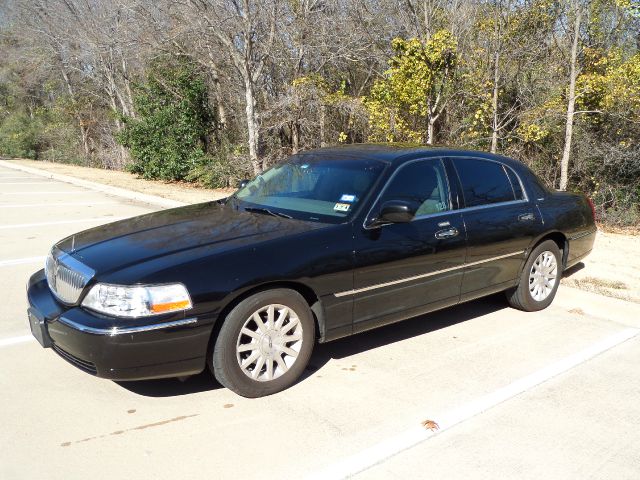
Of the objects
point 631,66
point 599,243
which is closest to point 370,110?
point 631,66

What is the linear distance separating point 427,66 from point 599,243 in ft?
16.8

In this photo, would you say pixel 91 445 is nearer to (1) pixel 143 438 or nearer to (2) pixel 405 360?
(1) pixel 143 438

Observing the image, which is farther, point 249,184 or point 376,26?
point 376,26

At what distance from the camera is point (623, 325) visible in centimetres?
506

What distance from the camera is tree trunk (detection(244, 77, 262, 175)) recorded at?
44.1 ft

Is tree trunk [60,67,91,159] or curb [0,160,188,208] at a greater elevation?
tree trunk [60,67,91,159]

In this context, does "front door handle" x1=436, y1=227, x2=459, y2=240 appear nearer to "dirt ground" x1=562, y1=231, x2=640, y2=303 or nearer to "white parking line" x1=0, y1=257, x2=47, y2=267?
"dirt ground" x1=562, y1=231, x2=640, y2=303

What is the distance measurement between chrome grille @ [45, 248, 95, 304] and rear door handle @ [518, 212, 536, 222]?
3644 mm

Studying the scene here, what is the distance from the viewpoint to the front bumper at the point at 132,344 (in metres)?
3.15

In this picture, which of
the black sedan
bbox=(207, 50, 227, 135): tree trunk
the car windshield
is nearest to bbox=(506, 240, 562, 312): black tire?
the black sedan

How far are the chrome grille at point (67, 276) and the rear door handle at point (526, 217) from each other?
12.0 feet

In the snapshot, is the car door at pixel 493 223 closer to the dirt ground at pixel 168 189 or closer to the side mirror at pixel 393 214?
the side mirror at pixel 393 214

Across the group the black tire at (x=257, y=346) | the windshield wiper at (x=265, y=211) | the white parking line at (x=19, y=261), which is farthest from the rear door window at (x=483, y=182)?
the white parking line at (x=19, y=261)

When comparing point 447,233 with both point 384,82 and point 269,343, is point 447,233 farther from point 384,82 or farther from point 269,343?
point 384,82
